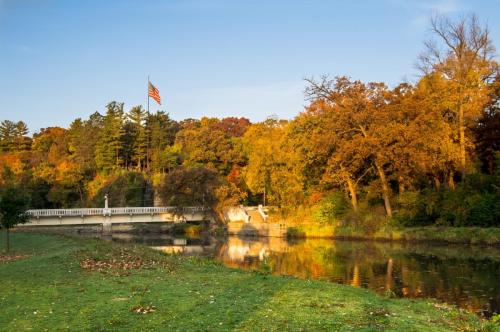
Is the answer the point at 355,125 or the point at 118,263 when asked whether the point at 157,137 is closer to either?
the point at 355,125

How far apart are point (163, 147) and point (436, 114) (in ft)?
204

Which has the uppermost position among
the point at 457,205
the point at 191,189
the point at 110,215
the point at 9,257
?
the point at 191,189

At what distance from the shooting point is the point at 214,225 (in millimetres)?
61844

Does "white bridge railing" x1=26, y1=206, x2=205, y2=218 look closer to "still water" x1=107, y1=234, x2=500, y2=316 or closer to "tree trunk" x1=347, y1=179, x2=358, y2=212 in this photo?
"still water" x1=107, y1=234, x2=500, y2=316

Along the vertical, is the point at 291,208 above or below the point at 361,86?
below

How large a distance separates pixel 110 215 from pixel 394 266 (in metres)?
38.3

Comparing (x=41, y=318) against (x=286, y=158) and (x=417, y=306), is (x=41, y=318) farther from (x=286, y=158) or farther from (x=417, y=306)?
(x=286, y=158)

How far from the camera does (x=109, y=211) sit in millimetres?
56938

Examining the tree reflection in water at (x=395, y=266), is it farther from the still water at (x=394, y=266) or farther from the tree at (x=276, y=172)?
the tree at (x=276, y=172)

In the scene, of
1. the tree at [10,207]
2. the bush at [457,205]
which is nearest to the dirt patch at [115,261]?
the tree at [10,207]

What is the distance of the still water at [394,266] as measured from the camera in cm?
1911

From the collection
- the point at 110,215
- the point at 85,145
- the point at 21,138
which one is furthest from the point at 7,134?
the point at 110,215

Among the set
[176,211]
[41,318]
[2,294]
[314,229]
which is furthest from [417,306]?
[176,211]

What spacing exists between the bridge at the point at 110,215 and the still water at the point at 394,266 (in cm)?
1779
